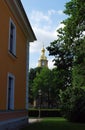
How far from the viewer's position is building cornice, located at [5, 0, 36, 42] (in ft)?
66.0

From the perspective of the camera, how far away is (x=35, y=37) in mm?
28969

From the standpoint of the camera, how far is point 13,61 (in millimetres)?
21219

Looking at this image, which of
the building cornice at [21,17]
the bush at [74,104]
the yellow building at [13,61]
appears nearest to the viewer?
the yellow building at [13,61]

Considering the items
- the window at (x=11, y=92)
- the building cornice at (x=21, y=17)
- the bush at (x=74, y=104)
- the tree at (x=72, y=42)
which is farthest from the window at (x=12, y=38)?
the bush at (x=74, y=104)

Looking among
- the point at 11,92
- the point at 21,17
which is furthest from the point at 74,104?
the point at 11,92

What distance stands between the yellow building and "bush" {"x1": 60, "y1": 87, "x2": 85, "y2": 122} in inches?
509

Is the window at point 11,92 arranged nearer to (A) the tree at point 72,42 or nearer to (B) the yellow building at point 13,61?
(B) the yellow building at point 13,61

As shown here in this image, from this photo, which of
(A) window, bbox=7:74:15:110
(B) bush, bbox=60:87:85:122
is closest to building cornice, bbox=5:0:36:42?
(A) window, bbox=7:74:15:110

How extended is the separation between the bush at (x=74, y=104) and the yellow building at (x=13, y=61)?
12934 mm

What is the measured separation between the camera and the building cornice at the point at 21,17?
20123 millimetres

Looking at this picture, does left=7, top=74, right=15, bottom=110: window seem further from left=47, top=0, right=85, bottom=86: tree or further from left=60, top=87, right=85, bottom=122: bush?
left=60, top=87, right=85, bottom=122: bush

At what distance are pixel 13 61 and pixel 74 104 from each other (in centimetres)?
1882

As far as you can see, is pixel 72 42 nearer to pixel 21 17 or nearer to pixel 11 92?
pixel 21 17

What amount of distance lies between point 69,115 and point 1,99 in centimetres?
2180
